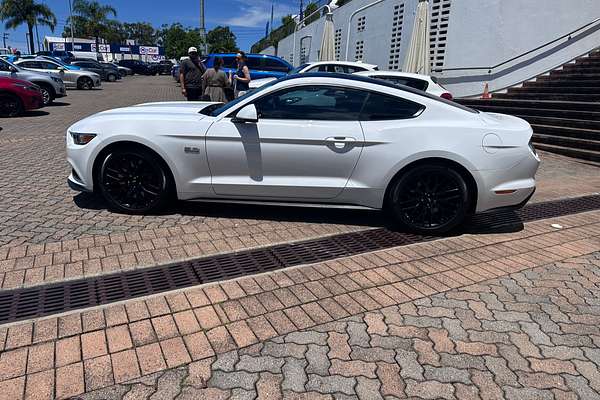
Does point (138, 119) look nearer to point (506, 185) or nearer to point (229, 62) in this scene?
point (506, 185)

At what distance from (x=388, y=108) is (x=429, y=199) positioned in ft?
3.19

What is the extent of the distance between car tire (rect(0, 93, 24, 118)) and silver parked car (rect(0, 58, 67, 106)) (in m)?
1.79

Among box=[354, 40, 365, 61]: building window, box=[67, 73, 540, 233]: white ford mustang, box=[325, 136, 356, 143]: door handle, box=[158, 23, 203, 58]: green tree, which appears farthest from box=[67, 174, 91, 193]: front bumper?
box=[158, 23, 203, 58]: green tree

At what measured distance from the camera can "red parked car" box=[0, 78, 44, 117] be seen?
1163 cm

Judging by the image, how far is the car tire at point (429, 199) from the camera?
420 centimetres

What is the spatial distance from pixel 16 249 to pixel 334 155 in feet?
9.31

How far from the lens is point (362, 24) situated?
20766 mm

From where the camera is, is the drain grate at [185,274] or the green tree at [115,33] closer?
the drain grate at [185,274]

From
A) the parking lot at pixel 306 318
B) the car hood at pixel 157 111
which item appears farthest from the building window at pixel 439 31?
the car hood at pixel 157 111

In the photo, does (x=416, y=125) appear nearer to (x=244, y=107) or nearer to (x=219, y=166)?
(x=244, y=107)

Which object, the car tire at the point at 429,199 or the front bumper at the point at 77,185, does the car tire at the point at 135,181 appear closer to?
the front bumper at the point at 77,185

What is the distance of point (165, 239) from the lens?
3.96 meters

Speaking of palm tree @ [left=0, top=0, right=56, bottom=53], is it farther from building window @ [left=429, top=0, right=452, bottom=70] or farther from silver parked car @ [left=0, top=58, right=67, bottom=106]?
building window @ [left=429, top=0, right=452, bottom=70]

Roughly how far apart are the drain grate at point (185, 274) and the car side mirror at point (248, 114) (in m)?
1.20
